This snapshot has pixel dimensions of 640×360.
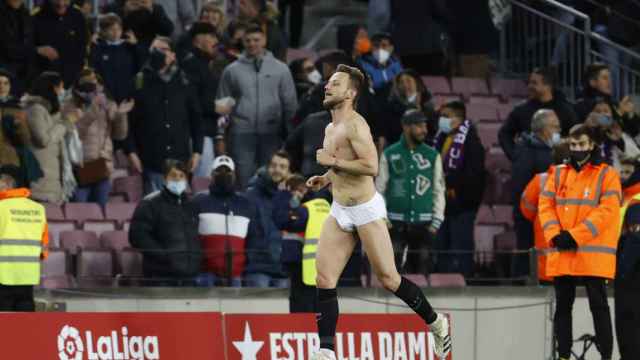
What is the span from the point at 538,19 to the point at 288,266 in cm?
809

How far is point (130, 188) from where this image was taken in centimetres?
2091

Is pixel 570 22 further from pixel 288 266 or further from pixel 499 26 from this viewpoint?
pixel 288 266

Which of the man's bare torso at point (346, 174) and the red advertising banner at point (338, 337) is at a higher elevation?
the man's bare torso at point (346, 174)

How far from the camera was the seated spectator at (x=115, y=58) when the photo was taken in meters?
21.4

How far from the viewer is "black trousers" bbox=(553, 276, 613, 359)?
16.6 meters

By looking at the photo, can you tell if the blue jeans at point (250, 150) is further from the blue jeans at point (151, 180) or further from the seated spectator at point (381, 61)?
the seated spectator at point (381, 61)

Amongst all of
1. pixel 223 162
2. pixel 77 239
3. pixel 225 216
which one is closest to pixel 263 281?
pixel 225 216

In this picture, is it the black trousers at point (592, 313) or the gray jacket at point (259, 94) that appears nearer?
the black trousers at point (592, 313)

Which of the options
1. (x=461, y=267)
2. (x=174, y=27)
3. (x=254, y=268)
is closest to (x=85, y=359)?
(x=254, y=268)

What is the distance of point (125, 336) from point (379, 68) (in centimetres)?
772

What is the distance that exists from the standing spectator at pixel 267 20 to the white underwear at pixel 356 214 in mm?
7516

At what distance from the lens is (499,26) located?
24.8m

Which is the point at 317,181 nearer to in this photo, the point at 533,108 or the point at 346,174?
the point at 346,174

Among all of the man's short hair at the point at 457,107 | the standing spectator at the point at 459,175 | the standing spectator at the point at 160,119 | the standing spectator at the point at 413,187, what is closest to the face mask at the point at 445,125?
the standing spectator at the point at 459,175
